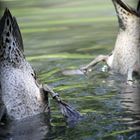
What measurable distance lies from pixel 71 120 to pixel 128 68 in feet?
6.42

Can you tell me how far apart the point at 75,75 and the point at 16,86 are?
1.98 m

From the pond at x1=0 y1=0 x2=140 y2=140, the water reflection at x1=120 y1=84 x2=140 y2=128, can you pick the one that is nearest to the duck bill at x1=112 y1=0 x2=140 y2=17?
the pond at x1=0 y1=0 x2=140 y2=140

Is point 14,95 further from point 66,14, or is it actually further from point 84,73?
point 66,14

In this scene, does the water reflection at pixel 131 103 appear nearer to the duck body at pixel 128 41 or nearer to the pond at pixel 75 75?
the pond at pixel 75 75

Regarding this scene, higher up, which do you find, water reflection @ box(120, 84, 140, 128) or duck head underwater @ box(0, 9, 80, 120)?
duck head underwater @ box(0, 9, 80, 120)

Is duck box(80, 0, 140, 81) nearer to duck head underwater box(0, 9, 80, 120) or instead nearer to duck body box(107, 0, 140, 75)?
duck body box(107, 0, 140, 75)

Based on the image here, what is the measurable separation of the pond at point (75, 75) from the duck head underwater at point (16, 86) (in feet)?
0.35

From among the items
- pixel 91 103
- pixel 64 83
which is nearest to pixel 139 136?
pixel 91 103

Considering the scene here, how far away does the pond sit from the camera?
567 centimetres

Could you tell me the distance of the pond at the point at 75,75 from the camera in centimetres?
567

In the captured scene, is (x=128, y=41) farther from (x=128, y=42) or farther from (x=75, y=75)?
(x=75, y=75)

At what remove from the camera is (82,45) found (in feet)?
33.0

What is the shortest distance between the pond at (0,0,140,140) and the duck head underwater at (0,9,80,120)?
0.11m

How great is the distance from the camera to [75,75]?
313 inches
